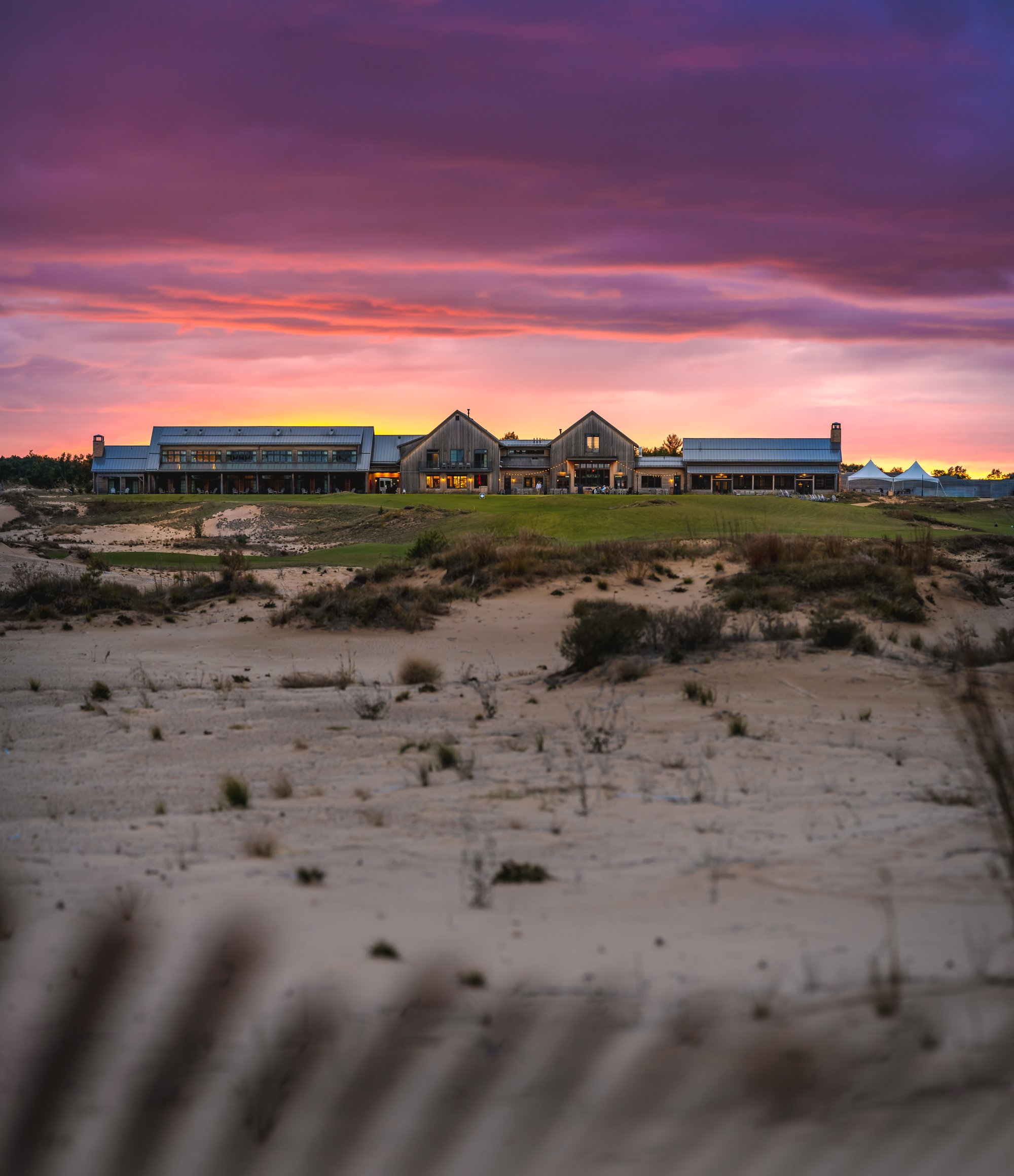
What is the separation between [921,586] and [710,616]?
785 centimetres

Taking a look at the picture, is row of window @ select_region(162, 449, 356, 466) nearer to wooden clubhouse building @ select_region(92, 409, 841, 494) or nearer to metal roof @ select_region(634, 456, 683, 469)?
wooden clubhouse building @ select_region(92, 409, 841, 494)

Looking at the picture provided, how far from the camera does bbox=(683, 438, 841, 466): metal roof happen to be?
306 feet

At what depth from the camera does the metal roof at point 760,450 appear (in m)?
93.1

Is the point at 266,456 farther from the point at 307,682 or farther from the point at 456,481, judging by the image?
the point at 307,682

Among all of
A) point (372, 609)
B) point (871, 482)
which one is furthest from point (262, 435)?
point (372, 609)

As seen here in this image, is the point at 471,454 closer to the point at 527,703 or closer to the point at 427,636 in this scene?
the point at 427,636

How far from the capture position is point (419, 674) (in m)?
13.5

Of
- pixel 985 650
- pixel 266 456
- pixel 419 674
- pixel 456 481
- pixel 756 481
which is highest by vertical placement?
pixel 266 456

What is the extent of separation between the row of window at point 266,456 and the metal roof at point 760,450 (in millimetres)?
33224

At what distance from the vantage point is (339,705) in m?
11.7

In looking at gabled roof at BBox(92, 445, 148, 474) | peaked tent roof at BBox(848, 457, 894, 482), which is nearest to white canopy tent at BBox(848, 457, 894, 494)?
peaked tent roof at BBox(848, 457, 894, 482)

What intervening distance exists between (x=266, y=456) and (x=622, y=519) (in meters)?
59.4

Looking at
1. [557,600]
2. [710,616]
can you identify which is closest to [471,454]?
[557,600]

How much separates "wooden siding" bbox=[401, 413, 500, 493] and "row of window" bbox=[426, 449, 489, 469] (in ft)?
0.22
